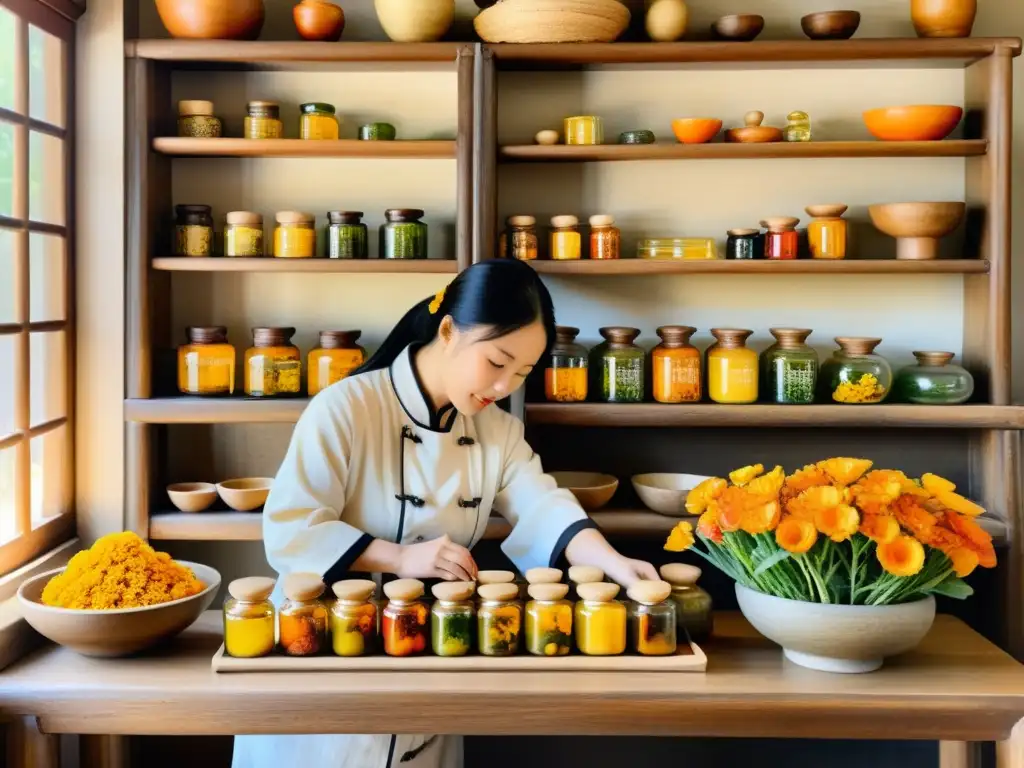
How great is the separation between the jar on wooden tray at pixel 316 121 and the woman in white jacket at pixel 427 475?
0.81 metres

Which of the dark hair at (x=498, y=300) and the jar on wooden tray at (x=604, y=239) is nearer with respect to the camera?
the dark hair at (x=498, y=300)

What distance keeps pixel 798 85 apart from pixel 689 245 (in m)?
0.61

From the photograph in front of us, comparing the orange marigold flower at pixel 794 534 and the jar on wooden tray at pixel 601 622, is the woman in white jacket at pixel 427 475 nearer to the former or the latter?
the jar on wooden tray at pixel 601 622

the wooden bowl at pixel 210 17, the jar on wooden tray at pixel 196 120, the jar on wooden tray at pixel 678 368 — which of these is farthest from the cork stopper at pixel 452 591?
the wooden bowl at pixel 210 17

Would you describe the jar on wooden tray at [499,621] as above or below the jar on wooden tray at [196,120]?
below

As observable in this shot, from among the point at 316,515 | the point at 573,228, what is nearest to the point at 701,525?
the point at 316,515

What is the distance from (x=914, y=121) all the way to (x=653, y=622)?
1593mm

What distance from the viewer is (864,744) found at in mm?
2691

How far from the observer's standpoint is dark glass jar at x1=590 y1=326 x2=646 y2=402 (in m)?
2.48

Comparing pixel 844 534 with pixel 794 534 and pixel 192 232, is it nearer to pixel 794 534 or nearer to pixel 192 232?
pixel 794 534

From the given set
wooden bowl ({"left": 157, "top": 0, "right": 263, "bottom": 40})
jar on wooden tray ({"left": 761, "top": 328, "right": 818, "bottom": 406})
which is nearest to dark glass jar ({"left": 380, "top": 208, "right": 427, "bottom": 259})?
wooden bowl ({"left": 157, "top": 0, "right": 263, "bottom": 40})

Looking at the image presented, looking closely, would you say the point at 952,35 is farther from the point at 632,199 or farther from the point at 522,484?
the point at 522,484

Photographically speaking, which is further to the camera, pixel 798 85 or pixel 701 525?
pixel 798 85

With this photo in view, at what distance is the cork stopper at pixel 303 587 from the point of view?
1.59 m
